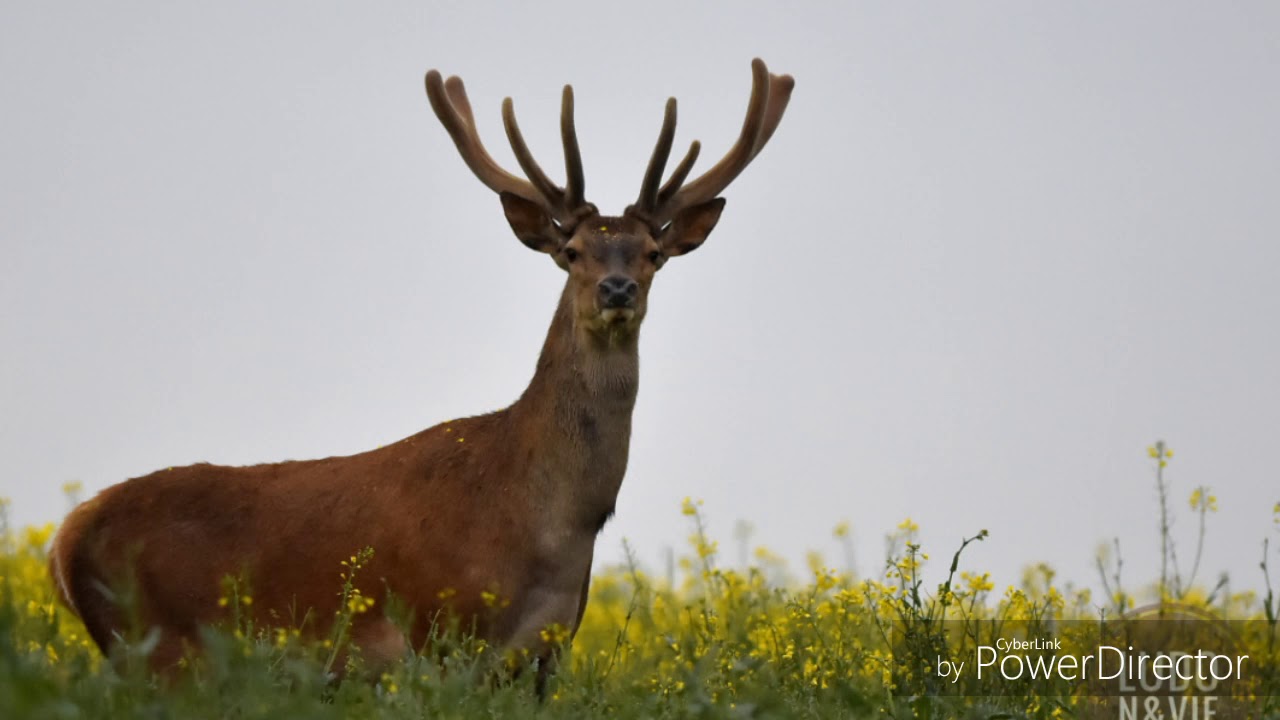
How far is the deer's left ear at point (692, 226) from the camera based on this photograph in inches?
289

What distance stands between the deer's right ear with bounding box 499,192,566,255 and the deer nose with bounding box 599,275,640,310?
28.8 inches

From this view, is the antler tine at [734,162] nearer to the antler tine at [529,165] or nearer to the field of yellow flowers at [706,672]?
the antler tine at [529,165]

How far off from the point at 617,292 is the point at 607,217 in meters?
0.77

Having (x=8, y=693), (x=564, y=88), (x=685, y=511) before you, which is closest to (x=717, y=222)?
(x=564, y=88)

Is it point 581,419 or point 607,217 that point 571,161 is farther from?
point 581,419

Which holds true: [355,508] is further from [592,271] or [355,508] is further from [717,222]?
[717,222]

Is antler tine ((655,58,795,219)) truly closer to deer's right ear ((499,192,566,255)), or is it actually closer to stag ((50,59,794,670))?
stag ((50,59,794,670))

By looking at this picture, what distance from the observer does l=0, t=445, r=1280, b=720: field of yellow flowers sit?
3916mm

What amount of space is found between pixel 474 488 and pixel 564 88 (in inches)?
79.0

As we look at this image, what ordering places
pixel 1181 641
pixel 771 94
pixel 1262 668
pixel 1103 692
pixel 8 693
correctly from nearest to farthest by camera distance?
1. pixel 8 693
2. pixel 1262 668
3. pixel 1103 692
4. pixel 1181 641
5. pixel 771 94

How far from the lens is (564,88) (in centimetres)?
723

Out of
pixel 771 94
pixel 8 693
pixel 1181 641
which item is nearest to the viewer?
pixel 8 693

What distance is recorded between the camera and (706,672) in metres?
4.86

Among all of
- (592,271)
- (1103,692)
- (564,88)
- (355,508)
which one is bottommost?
(1103,692)
